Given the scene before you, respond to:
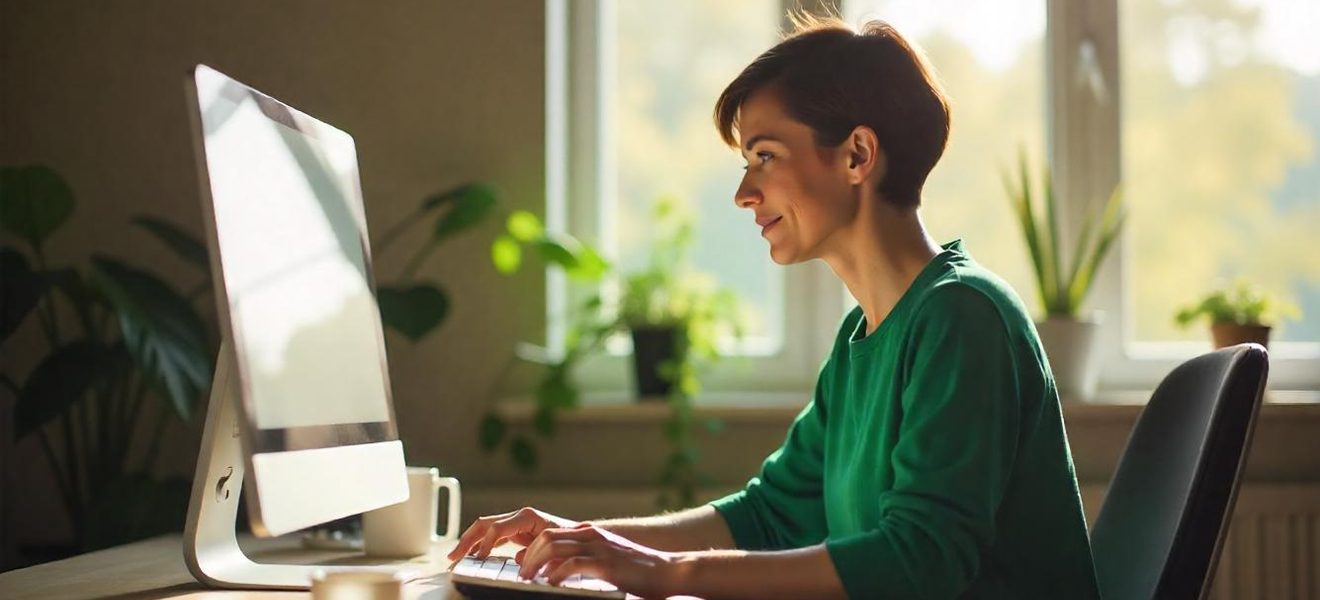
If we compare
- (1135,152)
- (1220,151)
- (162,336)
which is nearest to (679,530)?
(162,336)

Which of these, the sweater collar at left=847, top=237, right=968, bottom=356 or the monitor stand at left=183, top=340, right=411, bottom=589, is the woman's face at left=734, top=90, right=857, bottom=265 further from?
the monitor stand at left=183, top=340, right=411, bottom=589

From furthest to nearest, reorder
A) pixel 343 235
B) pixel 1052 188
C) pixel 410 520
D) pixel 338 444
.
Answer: pixel 1052 188
pixel 410 520
pixel 343 235
pixel 338 444

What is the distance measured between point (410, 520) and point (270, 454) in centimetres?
47

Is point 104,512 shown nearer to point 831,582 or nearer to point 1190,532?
point 831,582

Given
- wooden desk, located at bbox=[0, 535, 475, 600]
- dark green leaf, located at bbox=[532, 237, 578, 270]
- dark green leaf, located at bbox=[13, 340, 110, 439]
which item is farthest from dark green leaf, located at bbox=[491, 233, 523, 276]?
wooden desk, located at bbox=[0, 535, 475, 600]

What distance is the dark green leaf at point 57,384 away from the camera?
2.12 meters

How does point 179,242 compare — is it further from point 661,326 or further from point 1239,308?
point 1239,308

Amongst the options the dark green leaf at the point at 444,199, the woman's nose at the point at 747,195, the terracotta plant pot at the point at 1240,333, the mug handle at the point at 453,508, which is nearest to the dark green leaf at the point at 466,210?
the dark green leaf at the point at 444,199

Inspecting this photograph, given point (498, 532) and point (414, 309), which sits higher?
point (414, 309)

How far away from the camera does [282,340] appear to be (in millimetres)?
1064

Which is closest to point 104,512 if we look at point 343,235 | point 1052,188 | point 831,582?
point 343,235

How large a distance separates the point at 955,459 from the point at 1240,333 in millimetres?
1753

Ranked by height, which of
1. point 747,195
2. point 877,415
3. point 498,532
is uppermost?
point 747,195

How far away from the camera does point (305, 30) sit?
269cm
